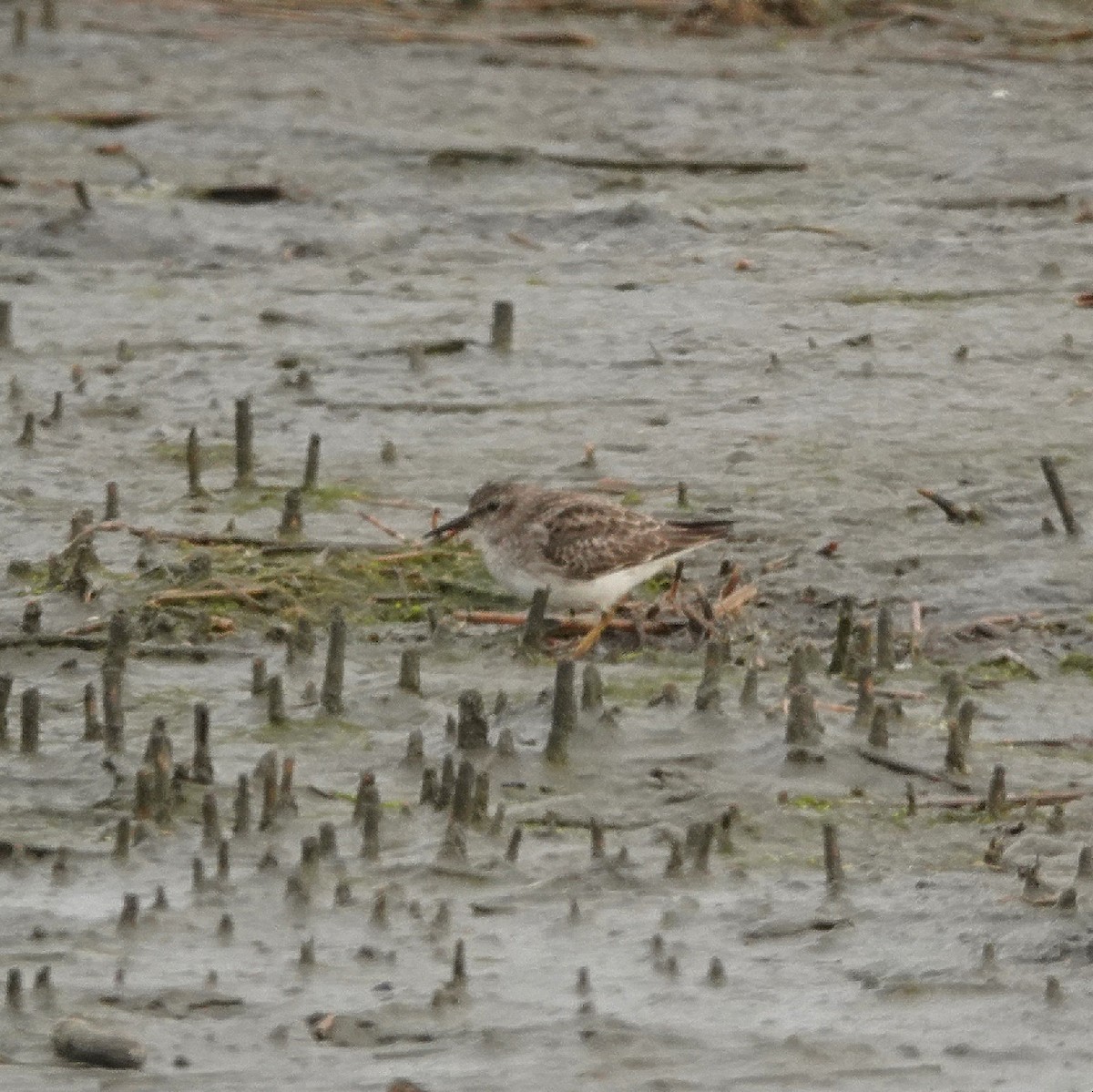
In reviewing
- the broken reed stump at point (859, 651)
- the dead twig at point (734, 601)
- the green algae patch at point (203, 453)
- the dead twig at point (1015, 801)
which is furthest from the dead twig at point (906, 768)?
the green algae patch at point (203, 453)

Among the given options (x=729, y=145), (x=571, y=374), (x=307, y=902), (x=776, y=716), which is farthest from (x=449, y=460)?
(x=729, y=145)

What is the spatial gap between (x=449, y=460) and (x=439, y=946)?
5.13 m

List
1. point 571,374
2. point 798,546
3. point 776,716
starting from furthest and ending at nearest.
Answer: point 571,374 < point 798,546 < point 776,716

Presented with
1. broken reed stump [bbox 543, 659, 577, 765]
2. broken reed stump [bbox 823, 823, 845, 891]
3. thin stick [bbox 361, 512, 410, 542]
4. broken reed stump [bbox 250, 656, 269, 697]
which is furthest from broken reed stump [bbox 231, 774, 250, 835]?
thin stick [bbox 361, 512, 410, 542]

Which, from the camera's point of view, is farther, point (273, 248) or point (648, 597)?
point (273, 248)

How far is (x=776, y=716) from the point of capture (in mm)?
9328

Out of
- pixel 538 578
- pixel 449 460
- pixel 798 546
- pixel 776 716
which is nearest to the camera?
pixel 776 716

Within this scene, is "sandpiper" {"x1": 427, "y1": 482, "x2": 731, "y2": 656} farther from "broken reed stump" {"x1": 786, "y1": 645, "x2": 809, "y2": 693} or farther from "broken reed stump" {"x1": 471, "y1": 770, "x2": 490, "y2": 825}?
"broken reed stump" {"x1": 471, "y1": 770, "x2": 490, "y2": 825}

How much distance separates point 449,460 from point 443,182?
18.3 feet

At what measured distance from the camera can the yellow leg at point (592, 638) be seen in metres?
10.2

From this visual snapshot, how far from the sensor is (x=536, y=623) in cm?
1024

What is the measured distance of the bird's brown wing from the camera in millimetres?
10297

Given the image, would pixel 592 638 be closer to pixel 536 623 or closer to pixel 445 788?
pixel 536 623

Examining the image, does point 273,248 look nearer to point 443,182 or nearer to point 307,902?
point 443,182
